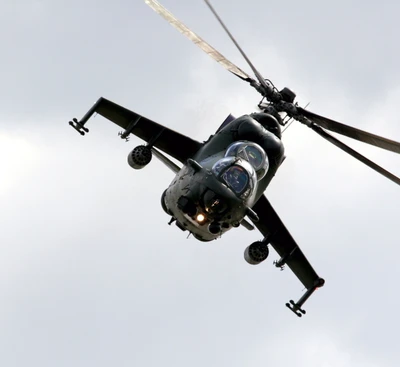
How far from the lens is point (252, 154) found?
3409 centimetres

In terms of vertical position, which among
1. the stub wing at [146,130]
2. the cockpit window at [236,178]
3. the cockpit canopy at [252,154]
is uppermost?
the cockpit canopy at [252,154]

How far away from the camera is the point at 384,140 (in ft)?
97.0

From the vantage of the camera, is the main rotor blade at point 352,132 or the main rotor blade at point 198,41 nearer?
the main rotor blade at point 352,132

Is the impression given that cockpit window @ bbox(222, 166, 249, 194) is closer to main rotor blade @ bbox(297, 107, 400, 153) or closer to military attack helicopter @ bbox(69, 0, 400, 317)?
military attack helicopter @ bbox(69, 0, 400, 317)

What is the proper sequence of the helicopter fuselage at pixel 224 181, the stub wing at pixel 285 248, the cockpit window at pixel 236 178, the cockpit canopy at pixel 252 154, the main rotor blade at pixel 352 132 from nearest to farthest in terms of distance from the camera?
1. the main rotor blade at pixel 352 132
2. the helicopter fuselage at pixel 224 181
3. the cockpit window at pixel 236 178
4. the cockpit canopy at pixel 252 154
5. the stub wing at pixel 285 248

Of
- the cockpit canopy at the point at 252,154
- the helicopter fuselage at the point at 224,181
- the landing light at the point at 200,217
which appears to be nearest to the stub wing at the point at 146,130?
the helicopter fuselage at the point at 224,181

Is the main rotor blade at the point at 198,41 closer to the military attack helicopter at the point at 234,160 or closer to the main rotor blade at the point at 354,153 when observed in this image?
the military attack helicopter at the point at 234,160

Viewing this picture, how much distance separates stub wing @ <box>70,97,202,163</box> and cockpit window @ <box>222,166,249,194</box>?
5119 millimetres

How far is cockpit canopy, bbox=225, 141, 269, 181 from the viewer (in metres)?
33.9

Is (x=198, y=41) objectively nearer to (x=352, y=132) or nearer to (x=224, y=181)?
(x=224, y=181)

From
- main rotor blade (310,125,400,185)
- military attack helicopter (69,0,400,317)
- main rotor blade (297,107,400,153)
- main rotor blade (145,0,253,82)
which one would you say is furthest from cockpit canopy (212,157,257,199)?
main rotor blade (145,0,253,82)

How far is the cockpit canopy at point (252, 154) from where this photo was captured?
111 feet

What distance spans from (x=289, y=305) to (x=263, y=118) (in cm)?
965

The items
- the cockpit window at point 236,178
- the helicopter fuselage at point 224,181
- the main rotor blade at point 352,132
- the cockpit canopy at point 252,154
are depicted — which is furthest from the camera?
the cockpit canopy at point 252,154
